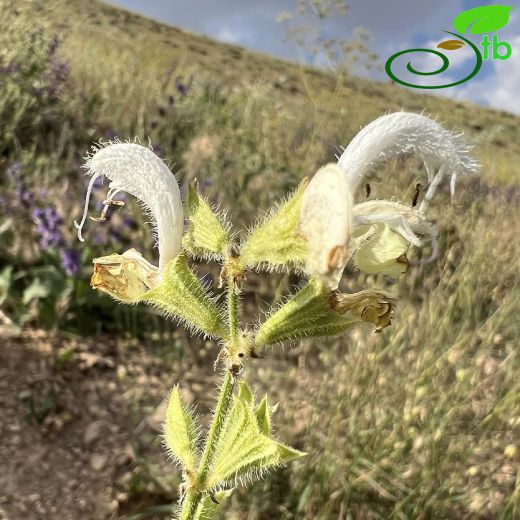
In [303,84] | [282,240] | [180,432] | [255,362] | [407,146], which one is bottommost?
[255,362]

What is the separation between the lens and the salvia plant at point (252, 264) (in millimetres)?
758

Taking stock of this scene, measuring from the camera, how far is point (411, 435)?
5.87 ft

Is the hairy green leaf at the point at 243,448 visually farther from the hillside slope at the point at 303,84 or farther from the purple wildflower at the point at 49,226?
the purple wildflower at the point at 49,226

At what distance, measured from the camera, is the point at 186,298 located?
34.0 inches

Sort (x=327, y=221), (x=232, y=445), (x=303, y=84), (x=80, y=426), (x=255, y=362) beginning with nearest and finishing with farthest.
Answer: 1. (x=327, y=221)
2. (x=232, y=445)
3. (x=80, y=426)
4. (x=255, y=362)
5. (x=303, y=84)

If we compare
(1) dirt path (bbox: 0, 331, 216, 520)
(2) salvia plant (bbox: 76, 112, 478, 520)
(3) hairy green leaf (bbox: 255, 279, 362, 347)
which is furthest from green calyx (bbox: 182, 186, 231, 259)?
(1) dirt path (bbox: 0, 331, 216, 520)

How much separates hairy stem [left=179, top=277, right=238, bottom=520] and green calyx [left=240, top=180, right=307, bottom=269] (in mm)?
64

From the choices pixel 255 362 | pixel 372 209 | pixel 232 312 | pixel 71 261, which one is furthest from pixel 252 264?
pixel 71 261

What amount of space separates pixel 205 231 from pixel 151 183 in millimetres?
155

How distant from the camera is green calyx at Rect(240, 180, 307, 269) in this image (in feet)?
2.36

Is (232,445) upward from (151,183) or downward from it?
downward

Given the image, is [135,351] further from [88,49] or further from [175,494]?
[88,49]

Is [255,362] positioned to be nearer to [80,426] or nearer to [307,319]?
[80,426]

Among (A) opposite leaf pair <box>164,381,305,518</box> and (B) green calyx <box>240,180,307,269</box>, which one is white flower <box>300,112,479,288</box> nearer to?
(B) green calyx <box>240,180,307,269</box>
